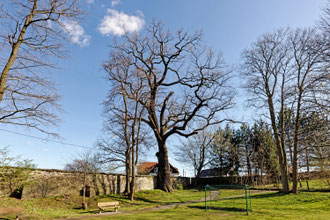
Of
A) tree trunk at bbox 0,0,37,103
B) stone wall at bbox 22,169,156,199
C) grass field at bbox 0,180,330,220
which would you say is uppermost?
tree trunk at bbox 0,0,37,103

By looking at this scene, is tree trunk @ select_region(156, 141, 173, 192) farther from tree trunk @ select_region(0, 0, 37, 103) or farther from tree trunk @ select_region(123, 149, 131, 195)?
tree trunk @ select_region(0, 0, 37, 103)

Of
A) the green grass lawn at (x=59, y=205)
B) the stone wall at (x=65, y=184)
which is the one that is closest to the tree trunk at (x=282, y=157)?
the green grass lawn at (x=59, y=205)

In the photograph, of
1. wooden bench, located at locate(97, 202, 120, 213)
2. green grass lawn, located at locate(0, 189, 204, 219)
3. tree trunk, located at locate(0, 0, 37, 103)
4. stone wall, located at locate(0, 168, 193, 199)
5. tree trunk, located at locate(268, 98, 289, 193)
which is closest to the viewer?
tree trunk, located at locate(0, 0, 37, 103)

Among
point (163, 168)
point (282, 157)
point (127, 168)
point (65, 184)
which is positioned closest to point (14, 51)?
point (65, 184)

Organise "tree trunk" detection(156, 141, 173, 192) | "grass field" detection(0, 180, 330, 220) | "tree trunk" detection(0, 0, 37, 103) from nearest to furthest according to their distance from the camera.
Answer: "tree trunk" detection(0, 0, 37, 103) → "grass field" detection(0, 180, 330, 220) → "tree trunk" detection(156, 141, 173, 192)

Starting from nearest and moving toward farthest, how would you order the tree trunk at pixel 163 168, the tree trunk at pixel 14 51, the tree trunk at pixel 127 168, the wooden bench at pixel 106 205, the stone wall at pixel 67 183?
the tree trunk at pixel 14 51 → the wooden bench at pixel 106 205 → the stone wall at pixel 67 183 → the tree trunk at pixel 127 168 → the tree trunk at pixel 163 168

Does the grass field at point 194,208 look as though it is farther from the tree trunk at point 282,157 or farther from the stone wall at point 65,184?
the tree trunk at point 282,157

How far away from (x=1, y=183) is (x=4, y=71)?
7.11 m

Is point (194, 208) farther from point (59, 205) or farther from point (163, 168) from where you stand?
point (163, 168)

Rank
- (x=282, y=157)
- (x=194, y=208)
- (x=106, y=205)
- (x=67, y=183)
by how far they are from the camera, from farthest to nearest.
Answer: (x=282, y=157) < (x=67, y=183) < (x=194, y=208) < (x=106, y=205)

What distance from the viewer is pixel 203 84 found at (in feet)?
68.1

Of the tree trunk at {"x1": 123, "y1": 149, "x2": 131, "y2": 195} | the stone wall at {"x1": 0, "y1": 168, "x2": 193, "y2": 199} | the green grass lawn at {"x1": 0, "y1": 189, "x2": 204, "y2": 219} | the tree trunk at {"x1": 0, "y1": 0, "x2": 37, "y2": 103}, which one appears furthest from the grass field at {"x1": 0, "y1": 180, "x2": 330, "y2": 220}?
the tree trunk at {"x1": 0, "y1": 0, "x2": 37, "y2": 103}

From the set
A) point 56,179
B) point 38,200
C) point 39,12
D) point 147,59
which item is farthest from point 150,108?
point 39,12

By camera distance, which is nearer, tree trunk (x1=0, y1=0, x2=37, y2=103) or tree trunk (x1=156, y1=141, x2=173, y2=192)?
Answer: tree trunk (x1=0, y1=0, x2=37, y2=103)
